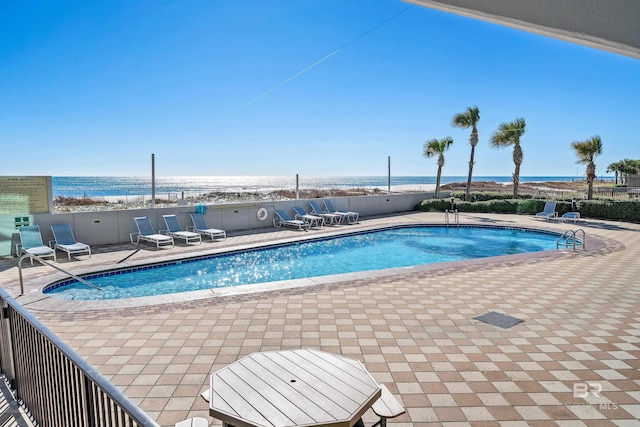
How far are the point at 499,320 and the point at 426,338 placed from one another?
1.12 meters

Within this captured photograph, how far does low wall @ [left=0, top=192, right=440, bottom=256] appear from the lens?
8.51 meters

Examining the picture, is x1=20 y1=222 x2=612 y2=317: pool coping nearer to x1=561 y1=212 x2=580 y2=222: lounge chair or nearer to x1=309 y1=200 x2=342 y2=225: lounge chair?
x1=561 y1=212 x2=580 y2=222: lounge chair

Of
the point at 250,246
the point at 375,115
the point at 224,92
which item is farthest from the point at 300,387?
the point at 375,115

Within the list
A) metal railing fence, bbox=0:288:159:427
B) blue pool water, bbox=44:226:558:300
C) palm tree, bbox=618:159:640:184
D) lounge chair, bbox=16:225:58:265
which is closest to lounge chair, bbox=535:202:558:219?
blue pool water, bbox=44:226:558:300

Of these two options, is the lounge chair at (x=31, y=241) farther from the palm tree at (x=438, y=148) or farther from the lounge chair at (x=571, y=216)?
the palm tree at (x=438, y=148)

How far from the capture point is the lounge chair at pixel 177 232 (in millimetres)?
9676

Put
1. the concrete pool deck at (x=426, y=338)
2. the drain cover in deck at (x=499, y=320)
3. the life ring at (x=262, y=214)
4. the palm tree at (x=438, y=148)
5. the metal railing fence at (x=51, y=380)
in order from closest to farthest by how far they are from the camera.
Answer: the metal railing fence at (x=51, y=380)
the concrete pool deck at (x=426, y=338)
the drain cover in deck at (x=499, y=320)
the life ring at (x=262, y=214)
the palm tree at (x=438, y=148)

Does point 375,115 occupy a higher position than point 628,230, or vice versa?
point 375,115

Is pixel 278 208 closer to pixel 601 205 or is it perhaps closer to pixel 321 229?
pixel 321 229

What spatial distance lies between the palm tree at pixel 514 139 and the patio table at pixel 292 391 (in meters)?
17.5

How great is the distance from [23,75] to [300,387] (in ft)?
56.8

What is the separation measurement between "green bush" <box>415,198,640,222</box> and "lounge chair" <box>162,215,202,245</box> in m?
10.9

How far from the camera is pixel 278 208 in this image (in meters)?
12.8

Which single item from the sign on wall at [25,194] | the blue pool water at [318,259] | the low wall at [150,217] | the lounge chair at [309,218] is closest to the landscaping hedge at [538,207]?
the low wall at [150,217]
